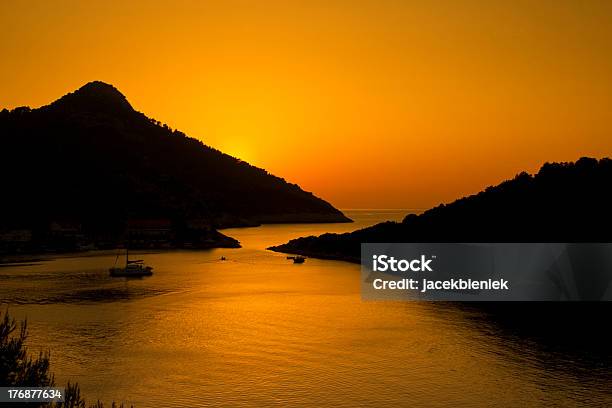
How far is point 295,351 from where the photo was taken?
46594mm

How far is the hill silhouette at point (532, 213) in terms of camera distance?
85062 millimetres

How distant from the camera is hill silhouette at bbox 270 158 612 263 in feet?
279

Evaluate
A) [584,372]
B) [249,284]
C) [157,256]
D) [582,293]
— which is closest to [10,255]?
[157,256]

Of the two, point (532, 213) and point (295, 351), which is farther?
point (532, 213)

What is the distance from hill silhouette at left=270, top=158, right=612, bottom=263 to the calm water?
27.2 metres

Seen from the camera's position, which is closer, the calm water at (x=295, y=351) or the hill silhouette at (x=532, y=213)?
the calm water at (x=295, y=351)

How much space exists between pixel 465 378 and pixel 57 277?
78992mm

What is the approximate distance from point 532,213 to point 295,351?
199 feet

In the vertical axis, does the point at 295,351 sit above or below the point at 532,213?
below

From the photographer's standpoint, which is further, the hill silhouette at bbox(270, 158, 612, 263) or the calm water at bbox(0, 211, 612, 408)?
the hill silhouette at bbox(270, 158, 612, 263)

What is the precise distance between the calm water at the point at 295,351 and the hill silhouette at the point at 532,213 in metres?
27.2

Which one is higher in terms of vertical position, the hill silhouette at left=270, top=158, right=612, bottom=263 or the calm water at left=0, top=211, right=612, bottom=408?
the hill silhouette at left=270, top=158, right=612, bottom=263

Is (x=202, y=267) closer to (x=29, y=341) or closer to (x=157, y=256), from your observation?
(x=157, y=256)

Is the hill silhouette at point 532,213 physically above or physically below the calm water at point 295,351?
above
